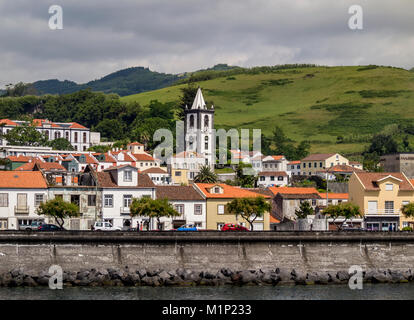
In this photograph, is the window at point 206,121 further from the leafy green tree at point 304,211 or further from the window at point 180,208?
the window at point 180,208

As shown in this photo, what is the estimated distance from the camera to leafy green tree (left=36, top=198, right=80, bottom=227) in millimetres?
71312

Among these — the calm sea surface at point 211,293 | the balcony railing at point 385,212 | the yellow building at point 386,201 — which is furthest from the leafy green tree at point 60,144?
the calm sea surface at point 211,293

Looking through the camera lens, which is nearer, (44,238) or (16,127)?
(44,238)

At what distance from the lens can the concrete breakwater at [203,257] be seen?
57.6 meters

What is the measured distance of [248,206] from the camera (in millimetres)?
77125

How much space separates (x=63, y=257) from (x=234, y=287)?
1229 centimetres

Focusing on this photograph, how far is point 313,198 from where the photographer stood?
316 ft

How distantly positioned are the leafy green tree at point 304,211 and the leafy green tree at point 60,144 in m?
103

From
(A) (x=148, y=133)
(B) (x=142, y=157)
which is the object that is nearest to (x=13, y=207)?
(B) (x=142, y=157)

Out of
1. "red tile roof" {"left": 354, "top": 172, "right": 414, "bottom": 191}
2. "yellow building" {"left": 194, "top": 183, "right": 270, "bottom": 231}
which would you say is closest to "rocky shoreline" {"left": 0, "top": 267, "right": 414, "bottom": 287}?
"yellow building" {"left": 194, "top": 183, "right": 270, "bottom": 231}

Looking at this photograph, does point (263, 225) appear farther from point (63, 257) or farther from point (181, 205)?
point (63, 257)

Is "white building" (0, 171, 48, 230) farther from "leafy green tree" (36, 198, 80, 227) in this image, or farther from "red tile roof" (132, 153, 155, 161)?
"red tile roof" (132, 153, 155, 161)

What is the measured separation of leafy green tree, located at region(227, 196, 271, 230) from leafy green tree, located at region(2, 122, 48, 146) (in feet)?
372
